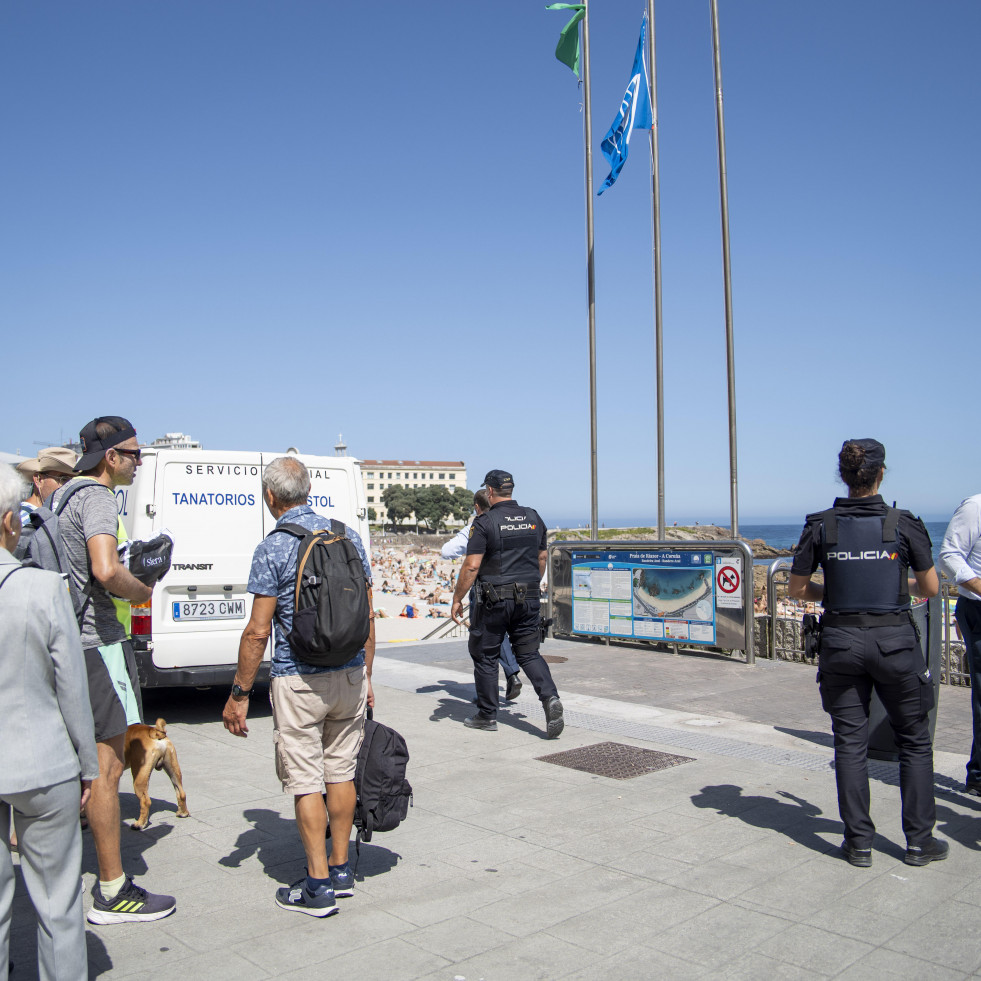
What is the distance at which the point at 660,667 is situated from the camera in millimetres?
10227

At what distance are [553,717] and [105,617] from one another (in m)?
3.82

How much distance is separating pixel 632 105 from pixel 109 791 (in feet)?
47.1

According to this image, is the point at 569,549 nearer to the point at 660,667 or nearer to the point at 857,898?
the point at 660,667

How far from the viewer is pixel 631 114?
15430 mm

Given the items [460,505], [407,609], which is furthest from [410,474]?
[407,609]

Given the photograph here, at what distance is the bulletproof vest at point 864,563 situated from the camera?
4.37 metres

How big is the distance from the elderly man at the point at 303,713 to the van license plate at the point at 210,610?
3.83 m

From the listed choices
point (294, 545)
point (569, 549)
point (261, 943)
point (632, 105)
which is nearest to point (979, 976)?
point (261, 943)

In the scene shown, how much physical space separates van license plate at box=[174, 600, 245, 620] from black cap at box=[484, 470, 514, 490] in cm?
232

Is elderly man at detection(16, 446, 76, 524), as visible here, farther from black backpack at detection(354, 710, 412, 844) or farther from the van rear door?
the van rear door

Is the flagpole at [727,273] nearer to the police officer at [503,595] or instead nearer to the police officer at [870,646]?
the police officer at [503,595]

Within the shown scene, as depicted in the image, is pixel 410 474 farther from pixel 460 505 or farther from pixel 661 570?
pixel 661 570

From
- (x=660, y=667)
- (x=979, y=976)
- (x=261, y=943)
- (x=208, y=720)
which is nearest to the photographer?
(x=979, y=976)

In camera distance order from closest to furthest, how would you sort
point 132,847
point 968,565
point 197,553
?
point 132,847 < point 968,565 < point 197,553
